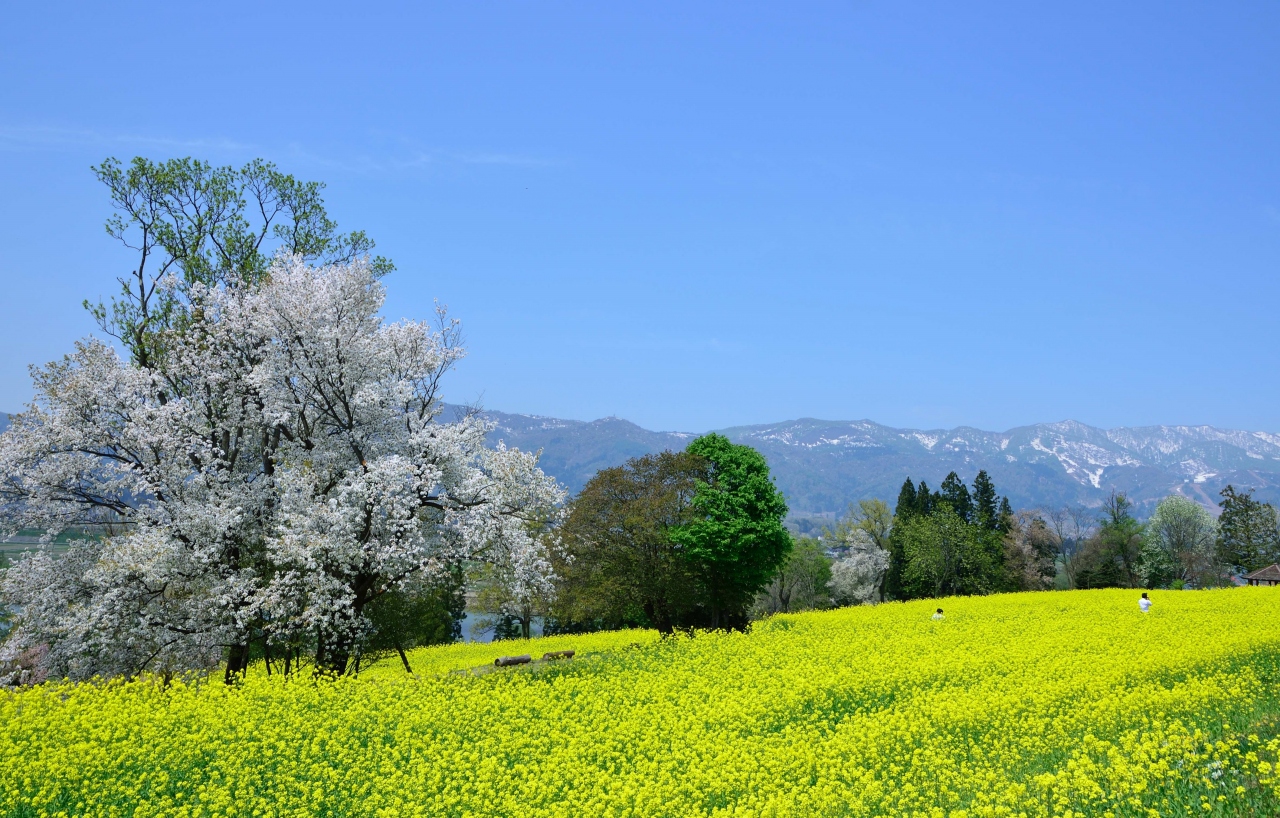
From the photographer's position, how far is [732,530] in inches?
1567

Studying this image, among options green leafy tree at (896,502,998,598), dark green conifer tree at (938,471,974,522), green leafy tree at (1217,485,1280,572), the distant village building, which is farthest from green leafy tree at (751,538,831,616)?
green leafy tree at (1217,485,1280,572)

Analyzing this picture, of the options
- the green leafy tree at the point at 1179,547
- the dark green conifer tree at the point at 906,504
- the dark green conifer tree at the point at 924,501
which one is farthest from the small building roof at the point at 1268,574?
the dark green conifer tree at the point at 906,504

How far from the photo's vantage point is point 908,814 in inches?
428

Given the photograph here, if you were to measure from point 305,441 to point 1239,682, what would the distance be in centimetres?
2371

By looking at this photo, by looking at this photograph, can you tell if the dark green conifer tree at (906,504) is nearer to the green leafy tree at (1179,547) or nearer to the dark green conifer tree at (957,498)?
the dark green conifer tree at (957,498)

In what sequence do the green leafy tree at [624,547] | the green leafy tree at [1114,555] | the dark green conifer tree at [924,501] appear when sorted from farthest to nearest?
the dark green conifer tree at [924,501], the green leafy tree at [1114,555], the green leafy tree at [624,547]

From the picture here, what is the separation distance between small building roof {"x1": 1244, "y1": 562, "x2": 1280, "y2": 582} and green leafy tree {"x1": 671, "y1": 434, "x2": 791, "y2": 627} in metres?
62.3

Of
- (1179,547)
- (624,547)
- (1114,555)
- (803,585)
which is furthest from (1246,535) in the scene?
(624,547)

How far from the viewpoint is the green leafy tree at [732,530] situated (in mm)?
39594

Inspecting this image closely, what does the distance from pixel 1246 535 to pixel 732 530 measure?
75644mm

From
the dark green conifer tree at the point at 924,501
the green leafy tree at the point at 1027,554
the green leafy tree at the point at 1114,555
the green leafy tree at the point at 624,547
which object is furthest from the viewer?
the dark green conifer tree at the point at 924,501

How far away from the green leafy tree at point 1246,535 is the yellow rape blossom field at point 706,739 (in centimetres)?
7736

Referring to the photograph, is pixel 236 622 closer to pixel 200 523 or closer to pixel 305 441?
pixel 200 523

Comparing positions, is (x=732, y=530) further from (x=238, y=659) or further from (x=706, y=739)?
(x=706, y=739)
